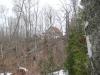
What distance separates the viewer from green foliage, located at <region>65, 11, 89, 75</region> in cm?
908

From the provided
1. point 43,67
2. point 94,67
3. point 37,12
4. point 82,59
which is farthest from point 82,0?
point 37,12

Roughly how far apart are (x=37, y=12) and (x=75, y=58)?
34814 millimetres

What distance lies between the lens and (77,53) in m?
9.45

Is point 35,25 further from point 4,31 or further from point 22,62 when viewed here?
point 22,62

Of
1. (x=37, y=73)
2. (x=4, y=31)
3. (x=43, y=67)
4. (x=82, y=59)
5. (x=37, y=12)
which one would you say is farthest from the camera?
(x=4, y=31)

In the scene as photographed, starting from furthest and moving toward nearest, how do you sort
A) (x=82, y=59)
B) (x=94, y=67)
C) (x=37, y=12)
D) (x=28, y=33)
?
(x=37, y=12), (x=28, y=33), (x=82, y=59), (x=94, y=67)

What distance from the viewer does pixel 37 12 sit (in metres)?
43.9

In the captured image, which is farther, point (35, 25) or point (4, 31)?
point (4, 31)

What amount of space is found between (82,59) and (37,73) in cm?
1089

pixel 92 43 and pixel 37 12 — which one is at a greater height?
pixel 37 12

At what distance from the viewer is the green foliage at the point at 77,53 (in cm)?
908

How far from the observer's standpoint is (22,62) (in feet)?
85.1

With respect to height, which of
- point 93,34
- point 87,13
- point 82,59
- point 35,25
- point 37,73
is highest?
point 35,25

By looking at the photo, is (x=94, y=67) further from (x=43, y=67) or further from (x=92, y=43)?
(x=43, y=67)
